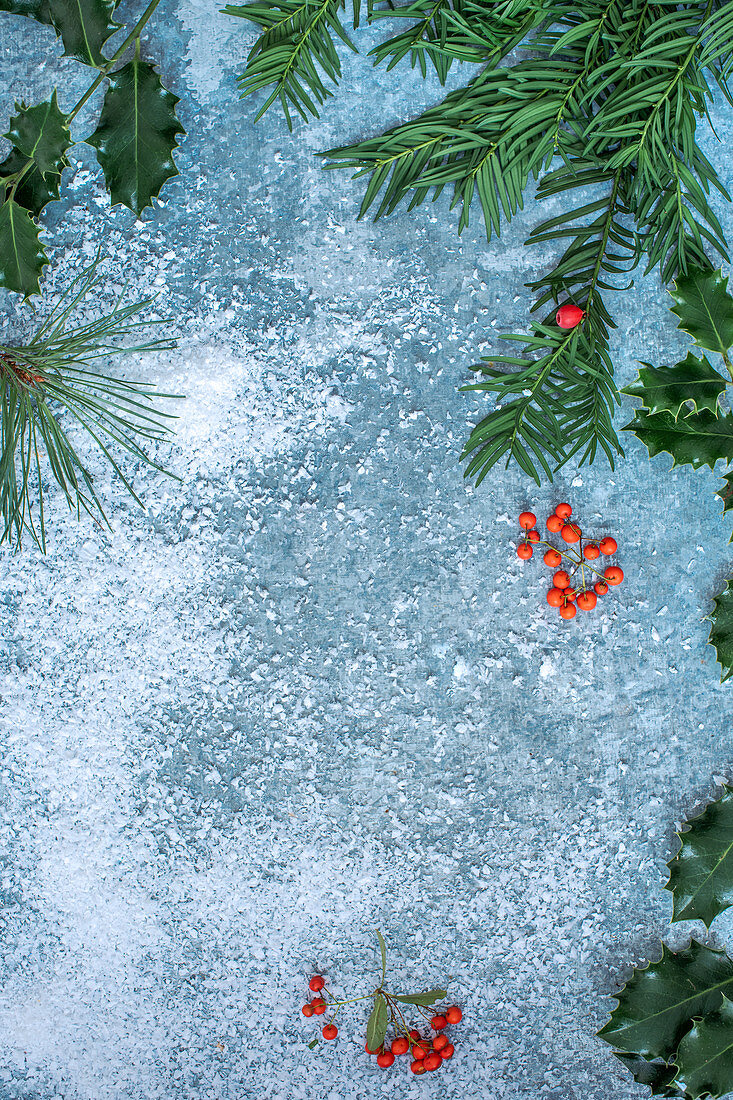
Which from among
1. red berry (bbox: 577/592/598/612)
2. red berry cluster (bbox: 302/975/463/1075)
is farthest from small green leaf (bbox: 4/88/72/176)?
red berry cluster (bbox: 302/975/463/1075)

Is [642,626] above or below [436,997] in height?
above

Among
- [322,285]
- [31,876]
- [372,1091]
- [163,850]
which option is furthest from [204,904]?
[322,285]

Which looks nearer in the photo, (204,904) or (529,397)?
(529,397)

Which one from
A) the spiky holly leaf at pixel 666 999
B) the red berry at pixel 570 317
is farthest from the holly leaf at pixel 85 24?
the spiky holly leaf at pixel 666 999

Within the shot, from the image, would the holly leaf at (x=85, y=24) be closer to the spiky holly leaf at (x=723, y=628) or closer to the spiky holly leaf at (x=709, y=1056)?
the spiky holly leaf at (x=723, y=628)

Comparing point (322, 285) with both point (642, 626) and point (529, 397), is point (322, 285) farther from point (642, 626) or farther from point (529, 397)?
point (642, 626)

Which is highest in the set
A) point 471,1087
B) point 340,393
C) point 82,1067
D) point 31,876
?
point 340,393

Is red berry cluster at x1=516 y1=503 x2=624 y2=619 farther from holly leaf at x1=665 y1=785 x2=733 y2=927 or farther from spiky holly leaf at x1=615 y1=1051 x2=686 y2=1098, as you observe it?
spiky holly leaf at x1=615 y1=1051 x2=686 y2=1098
